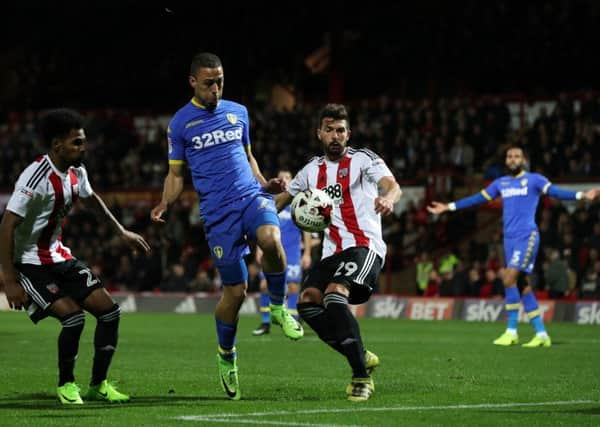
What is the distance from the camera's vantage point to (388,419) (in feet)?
26.4

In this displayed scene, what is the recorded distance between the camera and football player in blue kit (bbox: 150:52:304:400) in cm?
971

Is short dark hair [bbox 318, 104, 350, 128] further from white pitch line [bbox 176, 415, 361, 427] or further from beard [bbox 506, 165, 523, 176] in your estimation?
beard [bbox 506, 165, 523, 176]

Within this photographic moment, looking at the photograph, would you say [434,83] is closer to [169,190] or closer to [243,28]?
[243,28]

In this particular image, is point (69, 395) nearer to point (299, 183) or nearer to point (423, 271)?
point (299, 183)

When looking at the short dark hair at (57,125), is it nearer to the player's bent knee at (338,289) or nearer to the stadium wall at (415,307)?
the player's bent knee at (338,289)

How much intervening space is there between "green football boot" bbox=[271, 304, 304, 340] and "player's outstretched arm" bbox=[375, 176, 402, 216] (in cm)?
133

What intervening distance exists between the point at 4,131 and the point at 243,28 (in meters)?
8.94

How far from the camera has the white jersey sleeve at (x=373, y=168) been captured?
9.70 metres

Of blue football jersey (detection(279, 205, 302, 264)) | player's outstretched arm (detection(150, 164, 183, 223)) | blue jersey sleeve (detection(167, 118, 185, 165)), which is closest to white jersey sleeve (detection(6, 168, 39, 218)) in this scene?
player's outstretched arm (detection(150, 164, 183, 223))

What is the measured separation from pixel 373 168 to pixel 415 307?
16.6 metres

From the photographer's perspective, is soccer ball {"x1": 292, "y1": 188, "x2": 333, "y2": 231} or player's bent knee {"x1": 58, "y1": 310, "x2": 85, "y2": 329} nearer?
player's bent knee {"x1": 58, "y1": 310, "x2": 85, "y2": 329}

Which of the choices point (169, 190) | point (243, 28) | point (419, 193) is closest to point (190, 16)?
point (243, 28)

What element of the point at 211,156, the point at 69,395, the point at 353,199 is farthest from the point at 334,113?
the point at 69,395

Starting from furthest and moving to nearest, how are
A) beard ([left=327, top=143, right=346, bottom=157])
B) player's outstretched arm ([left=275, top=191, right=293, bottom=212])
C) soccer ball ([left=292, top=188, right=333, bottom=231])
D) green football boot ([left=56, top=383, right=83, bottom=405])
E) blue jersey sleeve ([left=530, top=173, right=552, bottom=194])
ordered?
blue jersey sleeve ([left=530, top=173, right=552, bottom=194])
player's outstretched arm ([left=275, top=191, right=293, bottom=212])
beard ([left=327, top=143, right=346, bottom=157])
soccer ball ([left=292, top=188, right=333, bottom=231])
green football boot ([left=56, top=383, right=83, bottom=405])
